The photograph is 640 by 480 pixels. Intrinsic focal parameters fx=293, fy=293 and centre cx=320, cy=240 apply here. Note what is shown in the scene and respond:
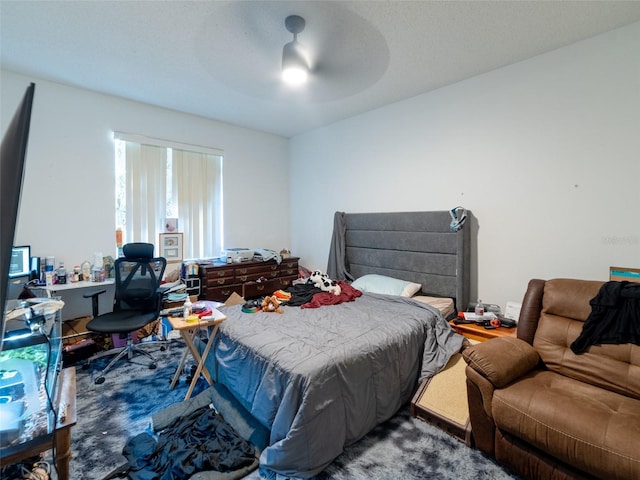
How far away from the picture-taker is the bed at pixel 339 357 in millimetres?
1680

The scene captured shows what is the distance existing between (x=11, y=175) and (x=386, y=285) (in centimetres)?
323

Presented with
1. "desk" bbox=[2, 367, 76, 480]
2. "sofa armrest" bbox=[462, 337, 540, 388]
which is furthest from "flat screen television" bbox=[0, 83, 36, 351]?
"sofa armrest" bbox=[462, 337, 540, 388]

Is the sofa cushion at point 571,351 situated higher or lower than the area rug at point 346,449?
higher

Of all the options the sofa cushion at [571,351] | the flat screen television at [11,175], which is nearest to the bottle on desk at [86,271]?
the flat screen television at [11,175]

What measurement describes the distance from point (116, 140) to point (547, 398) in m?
4.66

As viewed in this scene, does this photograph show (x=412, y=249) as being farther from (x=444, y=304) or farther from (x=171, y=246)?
(x=171, y=246)

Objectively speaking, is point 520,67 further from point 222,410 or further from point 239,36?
point 222,410

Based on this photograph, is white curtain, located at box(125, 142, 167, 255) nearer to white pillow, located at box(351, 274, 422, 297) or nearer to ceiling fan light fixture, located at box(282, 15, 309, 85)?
ceiling fan light fixture, located at box(282, 15, 309, 85)

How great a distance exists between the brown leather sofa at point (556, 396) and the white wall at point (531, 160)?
60 cm

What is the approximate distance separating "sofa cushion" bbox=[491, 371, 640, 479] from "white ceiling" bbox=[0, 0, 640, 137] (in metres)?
2.50

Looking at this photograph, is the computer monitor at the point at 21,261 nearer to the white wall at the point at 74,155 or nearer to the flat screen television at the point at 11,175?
the white wall at the point at 74,155

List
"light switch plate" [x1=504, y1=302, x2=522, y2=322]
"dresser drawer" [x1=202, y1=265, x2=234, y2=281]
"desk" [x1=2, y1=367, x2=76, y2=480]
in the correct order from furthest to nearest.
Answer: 1. "dresser drawer" [x1=202, y1=265, x2=234, y2=281]
2. "light switch plate" [x1=504, y1=302, x2=522, y2=322]
3. "desk" [x1=2, y1=367, x2=76, y2=480]

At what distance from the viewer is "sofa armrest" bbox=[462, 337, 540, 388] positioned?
1.73 m

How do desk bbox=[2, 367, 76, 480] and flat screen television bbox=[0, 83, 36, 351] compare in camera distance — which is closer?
flat screen television bbox=[0, 83, 36, 351]
